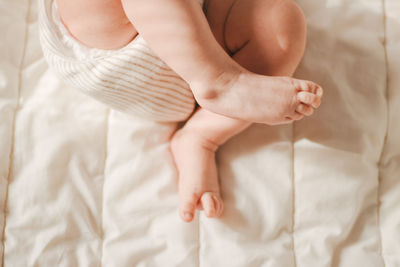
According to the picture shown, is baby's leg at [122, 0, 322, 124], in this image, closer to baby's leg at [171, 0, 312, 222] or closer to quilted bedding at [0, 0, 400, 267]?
baby's leg at [171, 0, 312, 222]

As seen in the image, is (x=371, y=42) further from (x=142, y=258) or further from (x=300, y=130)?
(x=142, y=258)

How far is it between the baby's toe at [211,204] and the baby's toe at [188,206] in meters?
0.02

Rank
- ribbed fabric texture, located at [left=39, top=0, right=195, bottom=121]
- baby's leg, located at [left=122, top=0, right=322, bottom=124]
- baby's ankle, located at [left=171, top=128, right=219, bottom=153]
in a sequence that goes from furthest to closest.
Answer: baby's ankle, located at [left=171, top=128, right=219, bottom=153]
ribbed fabric texture, located at [left=39, top=0, right=195, bottom=121]
baby's leg, located at [left=122, top=0, right=322, bottom=124]

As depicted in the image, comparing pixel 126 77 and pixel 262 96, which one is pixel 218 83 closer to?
pixel 262 96

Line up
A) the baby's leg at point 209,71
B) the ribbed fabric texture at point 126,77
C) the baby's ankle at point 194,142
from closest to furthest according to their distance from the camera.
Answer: the baby's leg at point 209,71, the ribbed fabric texture at point 126,77, the baby's ankle at point 194,142

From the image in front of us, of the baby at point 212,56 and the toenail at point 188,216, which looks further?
the toenail at point 188,216

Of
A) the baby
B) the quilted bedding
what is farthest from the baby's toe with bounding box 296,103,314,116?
the quilted bedding

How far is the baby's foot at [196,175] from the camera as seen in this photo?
708 mm

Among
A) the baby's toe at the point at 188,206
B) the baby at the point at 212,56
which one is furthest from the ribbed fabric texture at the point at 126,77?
the baby's toe at the point at 188,206

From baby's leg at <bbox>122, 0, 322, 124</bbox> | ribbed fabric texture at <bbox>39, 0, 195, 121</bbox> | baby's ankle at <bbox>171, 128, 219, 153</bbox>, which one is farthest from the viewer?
baby's ankle at <bbox>171, 128, 219, 153</bbox>

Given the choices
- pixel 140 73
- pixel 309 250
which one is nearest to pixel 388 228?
pixel 309 250

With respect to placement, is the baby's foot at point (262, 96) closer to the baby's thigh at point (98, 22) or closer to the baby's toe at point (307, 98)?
the baby's toe at point (307, 98)

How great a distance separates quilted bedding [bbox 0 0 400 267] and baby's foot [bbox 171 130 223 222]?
3 centimetres

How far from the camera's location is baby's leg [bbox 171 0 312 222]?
658 millimetres
